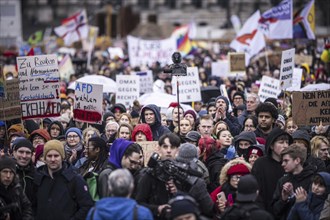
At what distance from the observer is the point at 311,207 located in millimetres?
10172

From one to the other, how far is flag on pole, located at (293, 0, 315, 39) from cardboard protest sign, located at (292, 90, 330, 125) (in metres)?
12.8

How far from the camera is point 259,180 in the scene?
1073cm

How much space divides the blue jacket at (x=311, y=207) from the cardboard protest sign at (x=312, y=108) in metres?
2.82

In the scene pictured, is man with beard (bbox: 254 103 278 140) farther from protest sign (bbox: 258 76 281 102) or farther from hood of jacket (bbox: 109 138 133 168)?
protest sign (bbox: 258 76 281 102)

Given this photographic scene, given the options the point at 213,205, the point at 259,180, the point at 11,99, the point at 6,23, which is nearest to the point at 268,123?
the point at 259,180

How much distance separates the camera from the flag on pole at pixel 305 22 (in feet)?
85.7

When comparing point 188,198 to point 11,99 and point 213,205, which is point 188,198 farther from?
point 11,99

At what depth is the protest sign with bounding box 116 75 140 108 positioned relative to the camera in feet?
66.0

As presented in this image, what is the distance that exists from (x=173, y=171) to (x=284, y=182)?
3.73ft

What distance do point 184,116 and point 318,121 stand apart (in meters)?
2.83

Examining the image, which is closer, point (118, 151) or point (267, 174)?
Result: point (118, 151)

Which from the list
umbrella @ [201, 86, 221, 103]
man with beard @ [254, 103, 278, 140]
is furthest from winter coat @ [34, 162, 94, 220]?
umbrella @ [201, 86, 221, 103]

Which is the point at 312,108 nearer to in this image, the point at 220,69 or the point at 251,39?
the point at 251,39

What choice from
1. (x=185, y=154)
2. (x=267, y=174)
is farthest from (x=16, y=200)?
(x=267, y=174)
